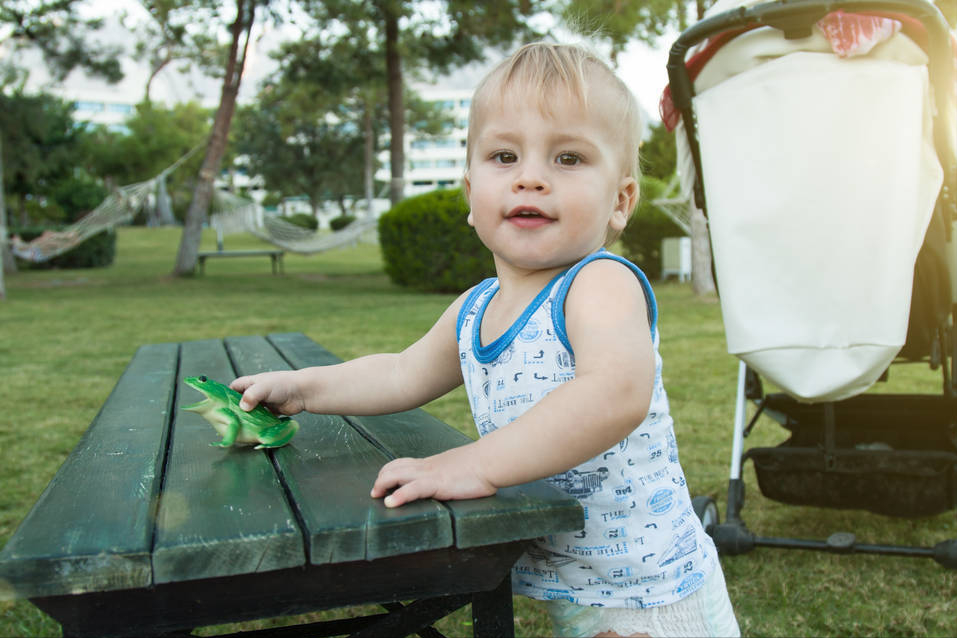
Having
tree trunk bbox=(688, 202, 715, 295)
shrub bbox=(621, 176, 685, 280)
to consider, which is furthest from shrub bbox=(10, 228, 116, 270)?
tree trunk bbox=(688, 202, 715, 295)

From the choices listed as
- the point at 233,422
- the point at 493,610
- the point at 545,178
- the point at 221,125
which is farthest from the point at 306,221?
the point at 493,610

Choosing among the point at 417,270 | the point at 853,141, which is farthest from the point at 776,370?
the point at 417,270

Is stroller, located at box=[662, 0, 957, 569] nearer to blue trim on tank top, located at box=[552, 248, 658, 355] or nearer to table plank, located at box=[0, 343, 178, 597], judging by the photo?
blue trim on tank top, located at box=[552, 248, 658, 355]

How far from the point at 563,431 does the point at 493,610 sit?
28cm

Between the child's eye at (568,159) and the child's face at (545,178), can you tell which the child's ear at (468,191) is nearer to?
the child's face at (545,178)

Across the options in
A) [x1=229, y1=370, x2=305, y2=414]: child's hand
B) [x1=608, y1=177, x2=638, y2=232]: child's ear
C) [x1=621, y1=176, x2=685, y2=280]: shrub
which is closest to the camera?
[x1=608, y1=177, x2=638, y2=232]: child's ear

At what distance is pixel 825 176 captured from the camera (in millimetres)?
2166

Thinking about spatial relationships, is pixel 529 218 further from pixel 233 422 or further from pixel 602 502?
pixel 233 422

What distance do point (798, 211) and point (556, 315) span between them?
1.12 metres

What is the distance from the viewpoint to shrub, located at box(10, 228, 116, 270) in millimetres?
19594

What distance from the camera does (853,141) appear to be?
2.16m

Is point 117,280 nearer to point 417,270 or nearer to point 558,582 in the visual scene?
point 417,270

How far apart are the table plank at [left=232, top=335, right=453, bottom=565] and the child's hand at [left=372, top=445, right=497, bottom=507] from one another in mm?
18

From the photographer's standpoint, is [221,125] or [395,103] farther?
[395,103]
